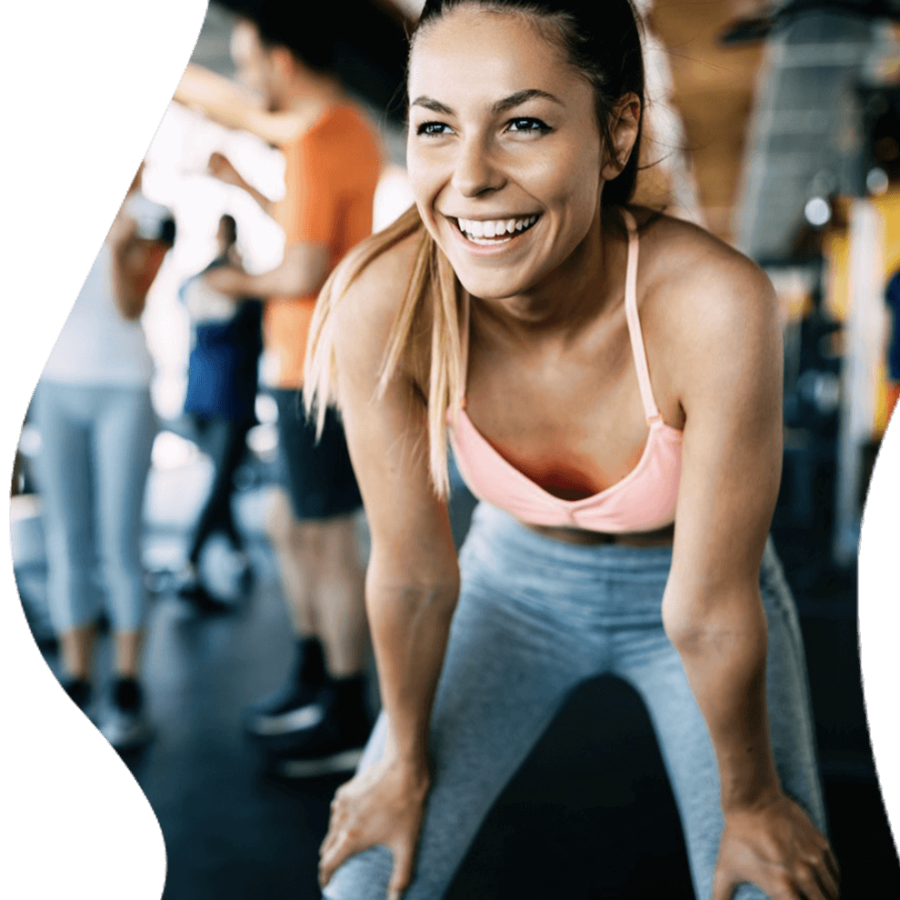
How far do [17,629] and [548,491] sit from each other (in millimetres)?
616

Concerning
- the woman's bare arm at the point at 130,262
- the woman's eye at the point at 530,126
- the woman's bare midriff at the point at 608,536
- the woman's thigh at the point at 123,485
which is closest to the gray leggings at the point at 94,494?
the woman's thigh at the point at 123,485

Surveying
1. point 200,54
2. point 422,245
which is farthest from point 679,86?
point 200,54

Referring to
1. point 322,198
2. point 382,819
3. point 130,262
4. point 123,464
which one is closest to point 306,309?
point 322,198

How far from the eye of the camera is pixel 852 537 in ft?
3.23

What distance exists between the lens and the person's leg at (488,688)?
100cm

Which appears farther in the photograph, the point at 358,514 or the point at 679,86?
the point at 358,514

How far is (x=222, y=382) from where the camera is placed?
1.11 meters

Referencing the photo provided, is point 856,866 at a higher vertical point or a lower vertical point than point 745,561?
lower

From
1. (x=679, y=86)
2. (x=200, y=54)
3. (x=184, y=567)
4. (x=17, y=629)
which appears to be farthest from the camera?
(x=184, y=567)

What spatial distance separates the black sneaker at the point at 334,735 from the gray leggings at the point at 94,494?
A: 25 cm

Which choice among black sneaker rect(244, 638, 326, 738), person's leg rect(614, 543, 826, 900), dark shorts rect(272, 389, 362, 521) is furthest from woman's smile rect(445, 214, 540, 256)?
black sneaker rect(244, 638, 326, 738)

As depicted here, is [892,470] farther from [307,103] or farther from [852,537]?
[307,103]

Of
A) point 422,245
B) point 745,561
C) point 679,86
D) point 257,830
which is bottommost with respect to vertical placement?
point 257,830

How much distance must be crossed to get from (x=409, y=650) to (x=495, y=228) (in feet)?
1.44
